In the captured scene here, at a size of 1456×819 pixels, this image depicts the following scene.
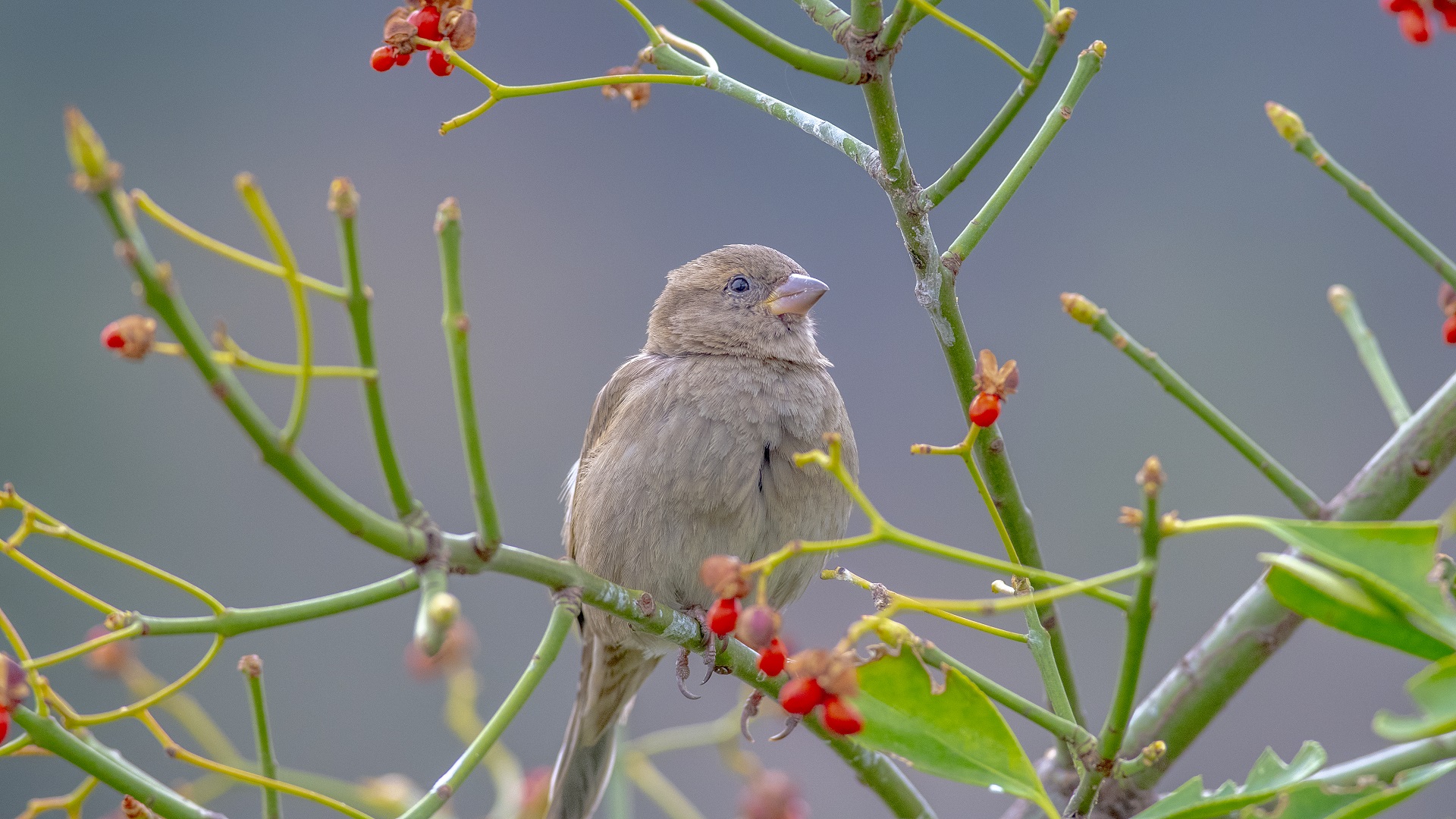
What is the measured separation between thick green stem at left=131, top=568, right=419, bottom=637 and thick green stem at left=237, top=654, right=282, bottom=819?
0.84 ft

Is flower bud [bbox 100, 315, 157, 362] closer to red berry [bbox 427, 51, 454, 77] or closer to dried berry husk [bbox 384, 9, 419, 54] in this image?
dried berry husk [bbox 384, 9, 419, 54]

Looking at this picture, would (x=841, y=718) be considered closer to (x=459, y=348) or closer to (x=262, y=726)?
(x=459, y=348)

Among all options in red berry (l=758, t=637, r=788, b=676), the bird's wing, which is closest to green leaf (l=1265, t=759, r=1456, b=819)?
red berry (l=758, t=637, r=788, b=676)

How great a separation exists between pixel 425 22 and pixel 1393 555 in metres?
1.40

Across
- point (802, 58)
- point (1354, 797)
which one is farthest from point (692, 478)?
point (1354, 797)

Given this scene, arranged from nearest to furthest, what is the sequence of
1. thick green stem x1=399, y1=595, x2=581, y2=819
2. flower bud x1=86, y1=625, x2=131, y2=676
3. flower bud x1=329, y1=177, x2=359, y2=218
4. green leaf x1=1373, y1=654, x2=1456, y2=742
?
green leaf x1=1373, y1=654, x2=1456, y2=742
flower bud x1=329, y1=177, x2=359, y2=218
thick green stem x1=399, y1=595, x2=581, y2=819
flower bud x1=86, y1=625, x2=131, y2=676

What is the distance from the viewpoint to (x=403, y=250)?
33.6ft

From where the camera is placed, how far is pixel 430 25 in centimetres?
188

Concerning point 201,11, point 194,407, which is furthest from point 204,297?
point 201,11

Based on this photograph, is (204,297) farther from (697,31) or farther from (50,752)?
(50,752)

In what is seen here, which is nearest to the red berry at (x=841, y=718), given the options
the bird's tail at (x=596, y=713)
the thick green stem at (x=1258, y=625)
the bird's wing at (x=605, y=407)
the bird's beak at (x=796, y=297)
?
the thick green stem at (x=1258, y=625)

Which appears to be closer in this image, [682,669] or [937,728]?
[937,728]

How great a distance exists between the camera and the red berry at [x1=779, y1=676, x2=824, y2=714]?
1429 mm

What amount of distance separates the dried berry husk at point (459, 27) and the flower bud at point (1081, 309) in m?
0.88
